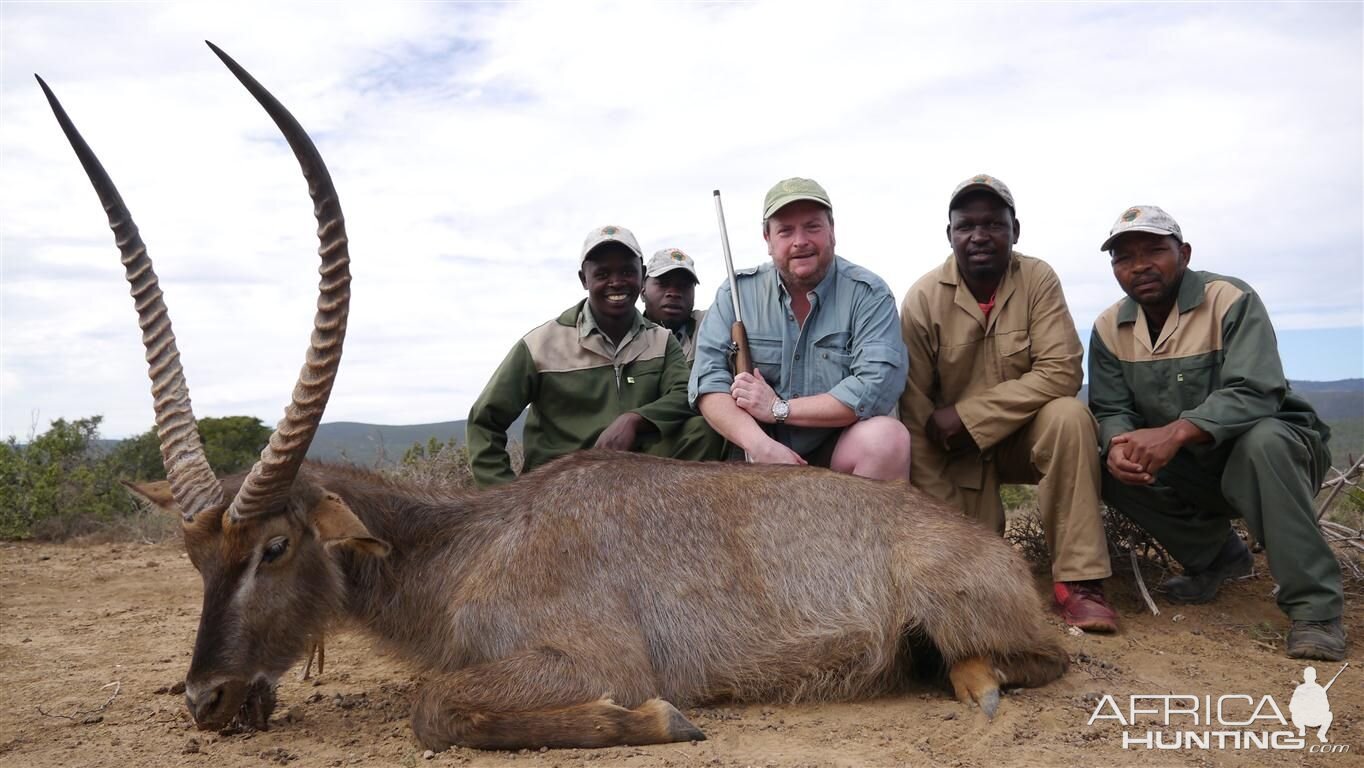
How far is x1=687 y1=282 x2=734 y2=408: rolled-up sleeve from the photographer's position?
20.6 ft

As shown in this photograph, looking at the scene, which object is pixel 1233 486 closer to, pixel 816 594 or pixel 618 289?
pixel 816 594

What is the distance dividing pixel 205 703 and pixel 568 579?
1483mm

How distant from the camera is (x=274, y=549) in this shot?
4.29 metres

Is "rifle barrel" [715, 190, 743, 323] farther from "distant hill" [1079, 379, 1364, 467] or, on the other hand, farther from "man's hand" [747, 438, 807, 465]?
"distant hill" [1079, 379, 1364, 467]

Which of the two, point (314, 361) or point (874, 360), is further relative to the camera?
point (874, 360)

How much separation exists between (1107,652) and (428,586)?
3.56 metres

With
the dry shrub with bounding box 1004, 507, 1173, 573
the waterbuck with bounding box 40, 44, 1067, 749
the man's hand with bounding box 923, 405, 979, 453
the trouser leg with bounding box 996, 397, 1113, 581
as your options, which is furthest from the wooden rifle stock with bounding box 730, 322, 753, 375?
the dry shrub with bounding box 1004, 507, 1173, 573

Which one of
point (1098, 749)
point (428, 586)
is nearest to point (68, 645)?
point (428, 586)

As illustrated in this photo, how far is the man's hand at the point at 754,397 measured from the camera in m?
6.02

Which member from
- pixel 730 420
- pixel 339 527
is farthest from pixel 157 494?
pixel 730 420

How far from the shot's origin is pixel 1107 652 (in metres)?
5.66

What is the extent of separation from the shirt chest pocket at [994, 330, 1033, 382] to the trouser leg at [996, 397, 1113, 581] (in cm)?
43

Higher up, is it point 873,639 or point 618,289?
point 618,289

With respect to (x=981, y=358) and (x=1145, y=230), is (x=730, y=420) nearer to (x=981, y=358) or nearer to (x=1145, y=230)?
(x=981, y=358)
